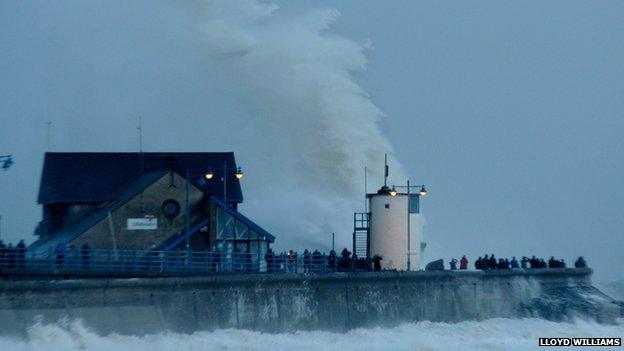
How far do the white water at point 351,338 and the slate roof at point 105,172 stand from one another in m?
11.6

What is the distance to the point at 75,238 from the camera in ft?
151

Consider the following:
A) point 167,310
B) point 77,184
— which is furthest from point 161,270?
point 77,184

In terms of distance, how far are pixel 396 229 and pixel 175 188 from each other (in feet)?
26.9

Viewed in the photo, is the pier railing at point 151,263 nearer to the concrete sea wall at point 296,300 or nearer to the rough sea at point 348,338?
the concrete sea wall at point 296,300

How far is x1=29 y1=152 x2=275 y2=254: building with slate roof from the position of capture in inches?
1842

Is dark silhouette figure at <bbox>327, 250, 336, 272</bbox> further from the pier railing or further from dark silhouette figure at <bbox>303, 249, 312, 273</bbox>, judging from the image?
dark silhouette figure at <bbox>303, 249, 312, 273</bbox>

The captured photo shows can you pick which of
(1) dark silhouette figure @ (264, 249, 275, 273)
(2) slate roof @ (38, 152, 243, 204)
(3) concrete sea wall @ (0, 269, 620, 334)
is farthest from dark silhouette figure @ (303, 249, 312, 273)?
(2) slate roof @ (38, 152, 243, 204)

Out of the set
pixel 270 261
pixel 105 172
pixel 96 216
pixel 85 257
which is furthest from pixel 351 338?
pixel 105 172

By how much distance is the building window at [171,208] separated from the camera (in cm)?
4772

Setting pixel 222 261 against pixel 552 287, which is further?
pixel 552 287

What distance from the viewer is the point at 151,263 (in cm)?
4041

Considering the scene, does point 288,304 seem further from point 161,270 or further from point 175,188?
point 175,188

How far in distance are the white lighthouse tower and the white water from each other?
3.77 meters

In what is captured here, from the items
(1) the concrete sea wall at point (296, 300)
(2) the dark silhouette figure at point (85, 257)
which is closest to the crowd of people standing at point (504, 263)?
(1) the concrete sea wall at point (296, 300)
